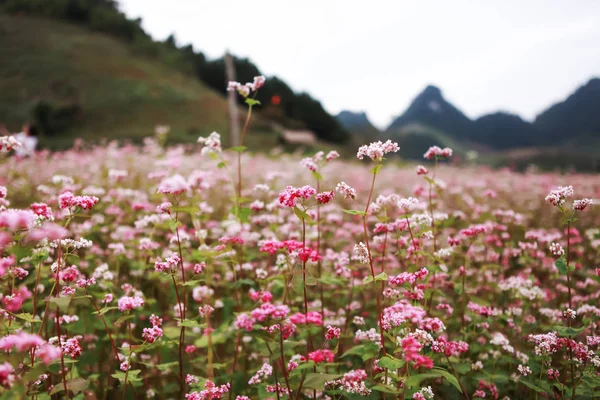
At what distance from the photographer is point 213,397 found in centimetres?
209

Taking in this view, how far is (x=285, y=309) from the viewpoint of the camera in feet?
5.92

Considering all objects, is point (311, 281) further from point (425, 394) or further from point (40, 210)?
point (40, 210)

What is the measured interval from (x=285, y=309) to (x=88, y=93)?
4328 centimetres

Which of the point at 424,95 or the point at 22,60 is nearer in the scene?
the point at 22,60

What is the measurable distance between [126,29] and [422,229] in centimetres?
6535

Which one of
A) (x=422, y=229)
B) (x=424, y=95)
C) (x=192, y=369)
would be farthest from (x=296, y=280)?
(x=424, y=95)

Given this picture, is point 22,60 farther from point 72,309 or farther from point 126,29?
point 72,309

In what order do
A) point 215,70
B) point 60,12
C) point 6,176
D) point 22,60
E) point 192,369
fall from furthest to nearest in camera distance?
point 215,70, point 60,12, point 22,60, point 6,176, point 192,369

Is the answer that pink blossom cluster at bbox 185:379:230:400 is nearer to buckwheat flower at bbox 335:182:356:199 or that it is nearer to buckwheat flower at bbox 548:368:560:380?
buckwheat flower at bbox 335:182:356:199

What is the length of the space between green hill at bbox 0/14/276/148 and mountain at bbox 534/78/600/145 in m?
22.9

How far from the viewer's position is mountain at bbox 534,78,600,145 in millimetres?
22234

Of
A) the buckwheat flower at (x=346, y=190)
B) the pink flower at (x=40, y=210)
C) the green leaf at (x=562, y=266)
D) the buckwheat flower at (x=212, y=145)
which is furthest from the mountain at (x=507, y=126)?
the pink flower at (x=40, y=210)

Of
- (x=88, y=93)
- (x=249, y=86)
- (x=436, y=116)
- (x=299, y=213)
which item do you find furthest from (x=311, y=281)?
(x=436, y=116)

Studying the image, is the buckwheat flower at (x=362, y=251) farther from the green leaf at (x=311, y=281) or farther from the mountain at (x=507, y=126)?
the mountain at (x=507, y=126)
